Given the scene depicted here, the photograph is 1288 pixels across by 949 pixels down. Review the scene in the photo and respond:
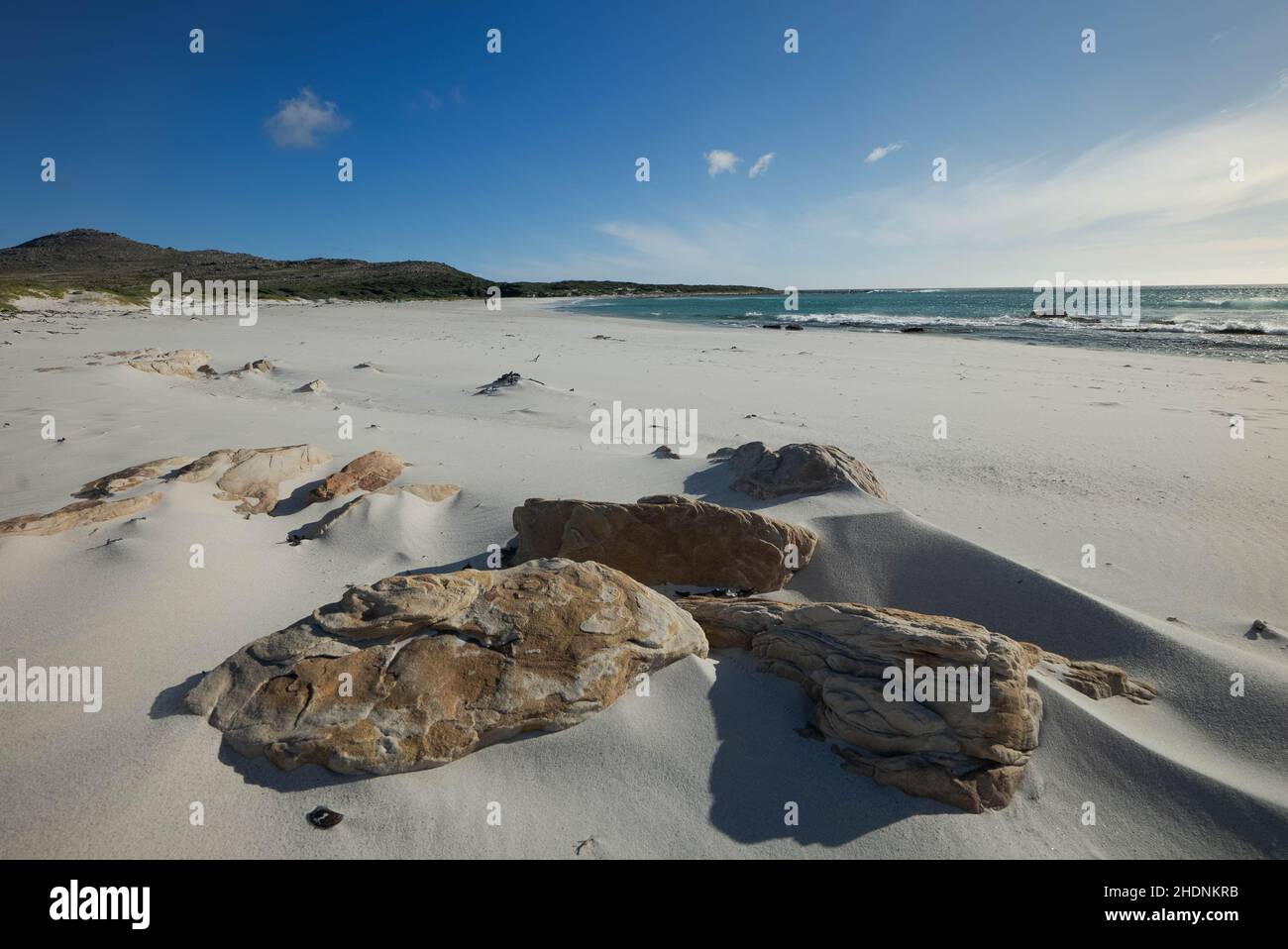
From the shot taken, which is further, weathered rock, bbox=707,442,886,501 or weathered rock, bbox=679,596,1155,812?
weathered rock, bbox=707,442,886,501

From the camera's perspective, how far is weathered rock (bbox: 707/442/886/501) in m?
5.55

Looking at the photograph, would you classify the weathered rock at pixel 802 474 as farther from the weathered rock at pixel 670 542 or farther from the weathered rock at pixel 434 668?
the weathered rock at pixel 434 668

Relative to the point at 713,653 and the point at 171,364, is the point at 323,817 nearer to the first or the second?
the point at 713,653

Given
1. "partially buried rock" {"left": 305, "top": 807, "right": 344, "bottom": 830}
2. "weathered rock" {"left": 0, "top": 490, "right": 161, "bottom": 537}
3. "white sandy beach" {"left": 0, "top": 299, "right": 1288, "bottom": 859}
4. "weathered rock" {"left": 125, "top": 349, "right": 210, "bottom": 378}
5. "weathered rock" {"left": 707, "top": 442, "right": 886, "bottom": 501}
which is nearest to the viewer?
"partially buried rock" {"left": 305, "top": 807, "right": 344, "bottom": 830}

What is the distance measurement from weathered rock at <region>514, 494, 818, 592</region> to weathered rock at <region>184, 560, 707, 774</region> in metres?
1.04

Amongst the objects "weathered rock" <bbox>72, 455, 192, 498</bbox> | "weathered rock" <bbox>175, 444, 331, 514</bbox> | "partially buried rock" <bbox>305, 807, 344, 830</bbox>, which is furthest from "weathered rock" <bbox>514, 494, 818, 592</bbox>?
"weathered rock" <bbox>72, 455, 192, 498</bbox>

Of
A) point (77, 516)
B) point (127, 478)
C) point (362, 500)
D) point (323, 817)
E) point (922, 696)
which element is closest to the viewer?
point (323, 817)

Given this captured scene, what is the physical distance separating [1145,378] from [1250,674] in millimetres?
13431

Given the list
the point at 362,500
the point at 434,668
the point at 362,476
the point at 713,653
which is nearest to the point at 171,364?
the point at 362,476

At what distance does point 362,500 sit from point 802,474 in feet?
13.4

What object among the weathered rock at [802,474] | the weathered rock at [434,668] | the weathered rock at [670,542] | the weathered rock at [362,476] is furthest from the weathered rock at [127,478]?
the weathered rock at [802,474]

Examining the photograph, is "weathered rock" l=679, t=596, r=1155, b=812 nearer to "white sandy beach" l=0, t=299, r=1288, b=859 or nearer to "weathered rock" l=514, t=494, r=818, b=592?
"white sandy beach" l=0, t=299, r=1288, b=859

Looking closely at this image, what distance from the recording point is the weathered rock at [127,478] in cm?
526

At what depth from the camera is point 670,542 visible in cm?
431
